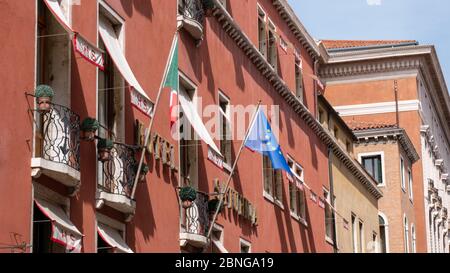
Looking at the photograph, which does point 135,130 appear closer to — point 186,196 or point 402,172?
point 186,196

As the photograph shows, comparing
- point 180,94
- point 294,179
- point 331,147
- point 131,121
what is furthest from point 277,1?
point 131,121

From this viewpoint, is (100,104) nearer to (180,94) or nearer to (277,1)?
(180,94)

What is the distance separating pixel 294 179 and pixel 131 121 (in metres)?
12.8

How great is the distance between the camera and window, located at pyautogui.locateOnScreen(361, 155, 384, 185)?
56688 mm

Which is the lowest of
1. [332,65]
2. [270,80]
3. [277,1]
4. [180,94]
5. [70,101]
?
[70,101]

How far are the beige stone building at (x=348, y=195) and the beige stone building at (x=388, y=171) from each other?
286 inches

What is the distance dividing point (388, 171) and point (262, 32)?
25507mm

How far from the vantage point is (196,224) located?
77.2 ft

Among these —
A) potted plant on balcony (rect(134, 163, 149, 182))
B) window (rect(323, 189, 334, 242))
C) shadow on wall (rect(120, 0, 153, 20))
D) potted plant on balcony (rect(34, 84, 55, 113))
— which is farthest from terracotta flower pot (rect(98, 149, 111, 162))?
window (rect(323, 189, 334, 242))

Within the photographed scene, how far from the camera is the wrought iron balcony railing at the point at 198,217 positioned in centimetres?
2330

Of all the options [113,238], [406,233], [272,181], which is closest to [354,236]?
[272,181]

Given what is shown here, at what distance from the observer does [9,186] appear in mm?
15695

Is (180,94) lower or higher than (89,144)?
higher

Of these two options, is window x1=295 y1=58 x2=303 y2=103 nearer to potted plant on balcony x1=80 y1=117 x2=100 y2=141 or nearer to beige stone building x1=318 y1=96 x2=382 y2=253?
beige stone building x1=318 y1=96 x2=382 y2=253
